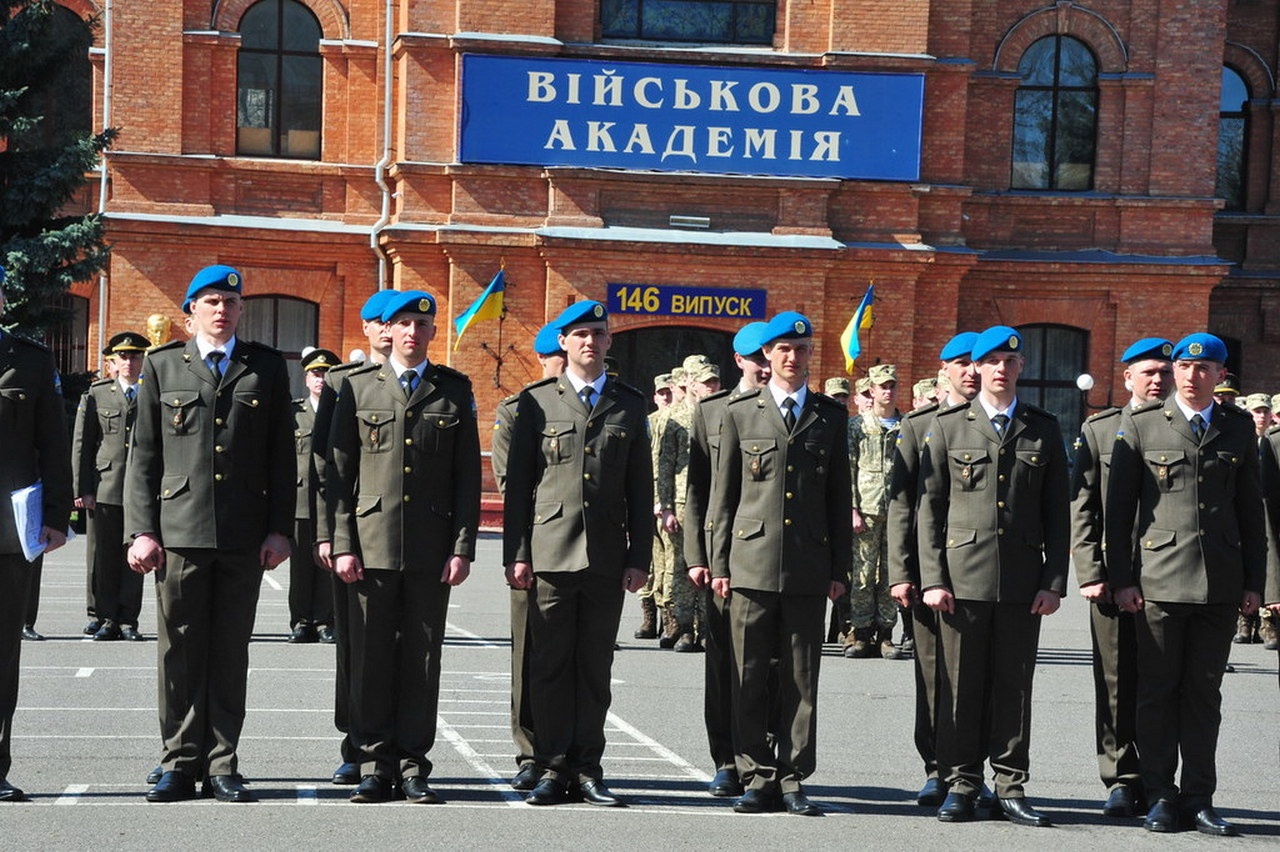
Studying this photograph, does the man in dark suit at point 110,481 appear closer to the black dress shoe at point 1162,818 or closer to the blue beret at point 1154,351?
the blue beret at point 1154,351

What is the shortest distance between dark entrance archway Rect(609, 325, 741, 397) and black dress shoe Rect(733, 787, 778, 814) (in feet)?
58.8

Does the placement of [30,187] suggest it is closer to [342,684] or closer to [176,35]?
[176,35]

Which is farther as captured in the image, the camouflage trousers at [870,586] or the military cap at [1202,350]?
the camouflage trousers at [870,586]

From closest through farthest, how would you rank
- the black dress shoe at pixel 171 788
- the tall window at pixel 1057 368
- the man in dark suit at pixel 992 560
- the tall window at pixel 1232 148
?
the black dress shoe at pixel 171 788 < the man in dark suit at pixel 992 560 < the tall window at pixel 1057 368 < the tall window at pixel 1232 148

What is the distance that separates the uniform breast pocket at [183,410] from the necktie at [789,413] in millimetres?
2640

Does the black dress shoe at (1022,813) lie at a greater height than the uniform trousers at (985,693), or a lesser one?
lesser

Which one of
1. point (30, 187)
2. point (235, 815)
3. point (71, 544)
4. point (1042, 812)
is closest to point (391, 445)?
point (235, 815)

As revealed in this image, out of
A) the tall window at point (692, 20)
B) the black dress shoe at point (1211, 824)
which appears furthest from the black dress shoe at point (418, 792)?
the tall window at point (692, 20)

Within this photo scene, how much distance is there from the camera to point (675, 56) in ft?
83.8

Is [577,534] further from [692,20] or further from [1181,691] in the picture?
[692,20]

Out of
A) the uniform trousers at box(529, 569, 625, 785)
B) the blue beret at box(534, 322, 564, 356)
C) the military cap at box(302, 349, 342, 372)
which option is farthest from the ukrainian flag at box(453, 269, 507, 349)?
the uniform trousers at box(529, 569, 625, 785)

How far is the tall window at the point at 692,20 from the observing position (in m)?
25.9

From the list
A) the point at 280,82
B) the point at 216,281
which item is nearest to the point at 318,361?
the point at 216,281

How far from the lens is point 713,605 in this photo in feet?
28.1
